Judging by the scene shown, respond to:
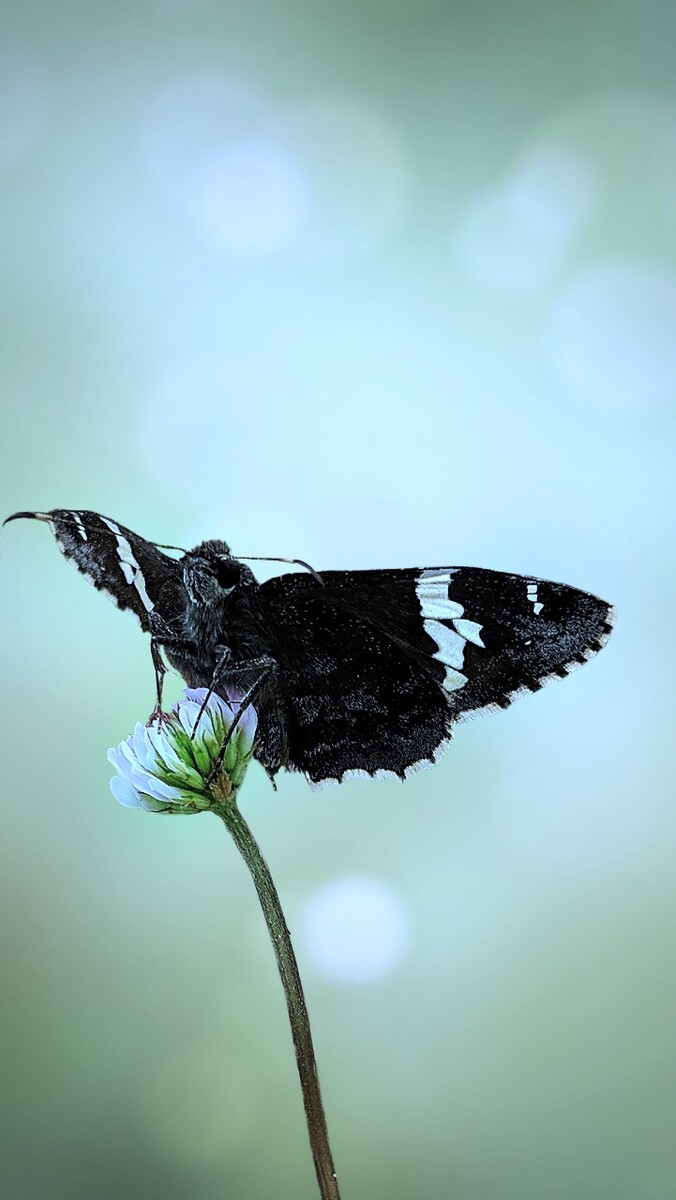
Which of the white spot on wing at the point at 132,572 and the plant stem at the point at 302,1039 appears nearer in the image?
the plant stem at the point at 302,1039

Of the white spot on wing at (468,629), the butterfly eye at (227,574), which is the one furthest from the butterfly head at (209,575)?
the white spot on wing at (468,629)

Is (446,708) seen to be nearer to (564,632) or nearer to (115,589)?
(564,632)

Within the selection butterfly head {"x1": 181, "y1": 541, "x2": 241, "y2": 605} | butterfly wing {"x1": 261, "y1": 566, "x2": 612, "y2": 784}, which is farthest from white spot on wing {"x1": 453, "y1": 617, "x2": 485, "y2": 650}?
butterfly head {"x1": 181, "y1": 541, "x2": 241, "y2": 605}

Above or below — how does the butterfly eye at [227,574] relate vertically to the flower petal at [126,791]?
above

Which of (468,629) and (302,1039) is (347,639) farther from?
(302,1039)

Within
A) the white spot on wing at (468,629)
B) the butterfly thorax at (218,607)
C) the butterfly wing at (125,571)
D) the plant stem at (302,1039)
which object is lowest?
the plant stem at (302,1039)

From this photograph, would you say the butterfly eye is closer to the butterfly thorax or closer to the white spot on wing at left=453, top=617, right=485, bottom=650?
the butterfly thorax

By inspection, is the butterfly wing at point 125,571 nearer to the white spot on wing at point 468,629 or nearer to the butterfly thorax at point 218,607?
the butterfly thorax at point 218,607
